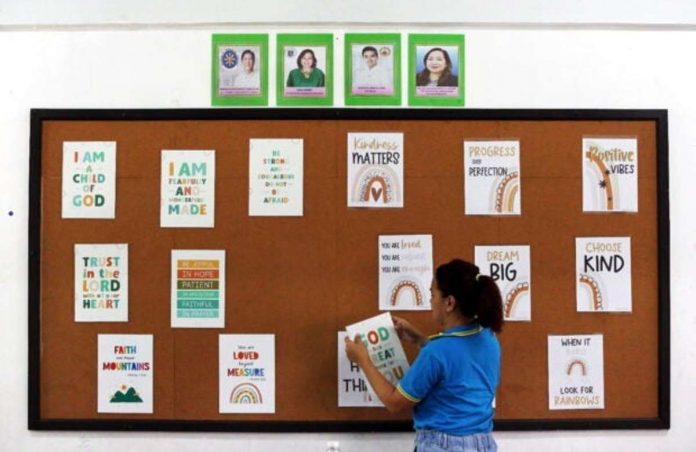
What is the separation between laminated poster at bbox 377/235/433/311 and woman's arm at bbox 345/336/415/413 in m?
0.23

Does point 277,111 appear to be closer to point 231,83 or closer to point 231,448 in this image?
point 231,83

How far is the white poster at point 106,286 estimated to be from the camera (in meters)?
1.77

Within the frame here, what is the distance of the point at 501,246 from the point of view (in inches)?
69.7

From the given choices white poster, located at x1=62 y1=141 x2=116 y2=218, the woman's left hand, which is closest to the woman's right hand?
the woman's left hand

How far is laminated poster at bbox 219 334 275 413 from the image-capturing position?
176 centimetres

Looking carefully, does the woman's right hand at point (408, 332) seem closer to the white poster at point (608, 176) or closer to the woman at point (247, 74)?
the white poster at point (608, 176)

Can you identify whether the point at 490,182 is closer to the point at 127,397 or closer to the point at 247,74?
the point at 247,74

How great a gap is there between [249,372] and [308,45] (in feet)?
4.14

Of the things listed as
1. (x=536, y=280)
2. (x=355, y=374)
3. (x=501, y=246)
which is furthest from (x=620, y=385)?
(x=355, y=374)

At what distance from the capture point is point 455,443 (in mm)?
1372

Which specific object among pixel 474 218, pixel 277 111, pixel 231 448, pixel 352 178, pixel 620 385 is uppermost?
pixel 277 111

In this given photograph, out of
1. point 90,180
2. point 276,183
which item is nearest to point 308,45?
point 276,183

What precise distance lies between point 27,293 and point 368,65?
5.12ft

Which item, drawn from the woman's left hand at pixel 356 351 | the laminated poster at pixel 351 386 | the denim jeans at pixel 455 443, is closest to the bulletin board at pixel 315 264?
the laminated poster at pixel 351 386
